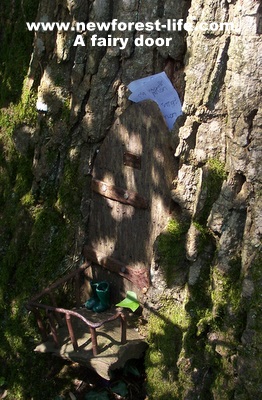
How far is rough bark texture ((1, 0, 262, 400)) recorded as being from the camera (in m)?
4.07

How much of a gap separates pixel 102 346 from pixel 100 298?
52 centimetres

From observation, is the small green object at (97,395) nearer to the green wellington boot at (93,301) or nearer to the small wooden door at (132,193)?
the green wellington boot at (93,301)

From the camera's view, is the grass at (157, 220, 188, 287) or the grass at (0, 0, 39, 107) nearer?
the grass at (157, 220, 188, 287)

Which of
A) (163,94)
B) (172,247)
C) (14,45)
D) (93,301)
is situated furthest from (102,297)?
(14,45)

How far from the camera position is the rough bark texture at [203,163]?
4070 mm

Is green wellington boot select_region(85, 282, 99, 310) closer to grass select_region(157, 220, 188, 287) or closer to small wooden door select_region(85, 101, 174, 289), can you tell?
small wooden door select_region(85, 101, 174, 289)

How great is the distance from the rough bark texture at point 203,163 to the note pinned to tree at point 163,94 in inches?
2.5

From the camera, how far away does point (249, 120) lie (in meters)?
4.04

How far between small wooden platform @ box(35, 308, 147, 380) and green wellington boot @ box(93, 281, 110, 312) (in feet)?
0.18

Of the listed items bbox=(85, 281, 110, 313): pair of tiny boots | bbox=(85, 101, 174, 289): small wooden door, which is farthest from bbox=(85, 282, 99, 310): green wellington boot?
bbox=(85, 101, 174, 289): small wooden door

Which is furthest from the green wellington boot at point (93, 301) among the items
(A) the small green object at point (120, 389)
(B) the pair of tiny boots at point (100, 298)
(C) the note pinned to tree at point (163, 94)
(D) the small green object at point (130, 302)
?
(C) the note pinned to tree at point (163, 94)

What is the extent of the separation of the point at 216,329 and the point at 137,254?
947mm

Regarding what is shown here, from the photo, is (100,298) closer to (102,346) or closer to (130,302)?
(130,302)

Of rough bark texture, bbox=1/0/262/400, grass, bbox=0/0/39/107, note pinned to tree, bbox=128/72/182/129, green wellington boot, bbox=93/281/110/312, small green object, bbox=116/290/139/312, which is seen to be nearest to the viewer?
rough bark texture, bbox=1/0/262/400
